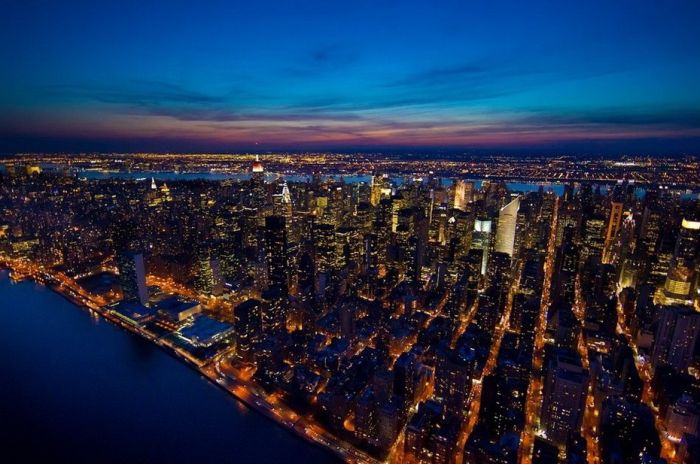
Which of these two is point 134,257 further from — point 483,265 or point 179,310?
point 483,265

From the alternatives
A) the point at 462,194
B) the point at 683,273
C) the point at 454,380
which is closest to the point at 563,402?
the point at 454,380

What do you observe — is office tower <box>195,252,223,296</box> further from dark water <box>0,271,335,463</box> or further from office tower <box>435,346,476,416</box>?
office tower <box>435,346,476,416</box>

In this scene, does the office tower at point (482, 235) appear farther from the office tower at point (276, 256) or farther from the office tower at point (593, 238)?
the office tower at point (276, 256)

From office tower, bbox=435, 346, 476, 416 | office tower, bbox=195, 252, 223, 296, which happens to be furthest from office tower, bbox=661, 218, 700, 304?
office tower, bbox=195, 252, 223, 296

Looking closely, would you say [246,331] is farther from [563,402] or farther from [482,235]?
[482,235]

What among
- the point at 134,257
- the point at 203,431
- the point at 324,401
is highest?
the point at 134,257

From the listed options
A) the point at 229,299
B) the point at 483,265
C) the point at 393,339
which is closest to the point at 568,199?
the point at 483,265

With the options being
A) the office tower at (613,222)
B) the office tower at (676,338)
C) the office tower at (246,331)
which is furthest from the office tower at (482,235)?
the office tower at (246,331)
